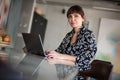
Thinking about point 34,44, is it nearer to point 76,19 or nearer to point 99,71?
point 76,19

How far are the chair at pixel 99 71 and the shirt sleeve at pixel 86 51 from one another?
7cm

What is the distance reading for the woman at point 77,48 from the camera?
66.5 inches

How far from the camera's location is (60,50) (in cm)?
202

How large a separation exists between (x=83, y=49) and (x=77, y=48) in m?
0.05

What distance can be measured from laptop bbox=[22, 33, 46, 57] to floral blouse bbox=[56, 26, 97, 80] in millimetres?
220

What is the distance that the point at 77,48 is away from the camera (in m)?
1.79

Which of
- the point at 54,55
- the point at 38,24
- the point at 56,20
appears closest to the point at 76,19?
the point at 54,55

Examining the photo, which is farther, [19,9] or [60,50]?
[19,9]

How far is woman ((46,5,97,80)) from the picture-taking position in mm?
1689

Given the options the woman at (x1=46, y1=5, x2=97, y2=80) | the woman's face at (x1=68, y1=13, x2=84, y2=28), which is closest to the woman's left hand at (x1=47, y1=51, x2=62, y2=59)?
the woman at (x1=46, y1=5, x2=97, y2=80)

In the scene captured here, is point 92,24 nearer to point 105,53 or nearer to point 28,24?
point 105,53

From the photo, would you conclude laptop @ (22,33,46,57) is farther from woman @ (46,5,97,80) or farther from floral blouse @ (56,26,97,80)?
floral blouse @ (56,26,97,80)

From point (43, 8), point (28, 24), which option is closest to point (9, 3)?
point (28, 24)

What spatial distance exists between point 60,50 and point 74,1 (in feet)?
16.4
